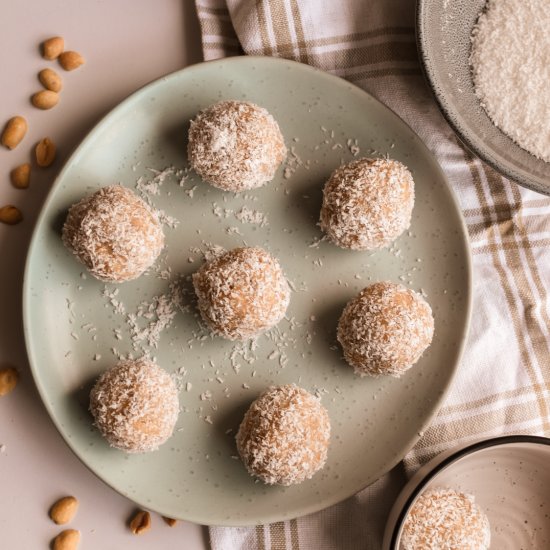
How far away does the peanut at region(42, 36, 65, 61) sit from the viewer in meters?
1.58

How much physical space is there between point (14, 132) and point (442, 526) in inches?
48.7

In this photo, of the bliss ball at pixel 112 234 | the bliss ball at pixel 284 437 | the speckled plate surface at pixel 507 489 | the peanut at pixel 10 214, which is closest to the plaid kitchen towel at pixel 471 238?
the speckled plate surface at pixel 507 489

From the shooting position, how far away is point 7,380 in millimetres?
1553

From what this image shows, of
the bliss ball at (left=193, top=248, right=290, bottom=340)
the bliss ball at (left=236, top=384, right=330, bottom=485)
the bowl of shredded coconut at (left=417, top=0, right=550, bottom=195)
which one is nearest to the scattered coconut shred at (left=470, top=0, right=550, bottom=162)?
the bowl of shredded coconut at (left=417, top=0, right=550, bottom=195)

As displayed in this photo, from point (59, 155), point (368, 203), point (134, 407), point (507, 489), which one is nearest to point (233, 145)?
point (368, 203)

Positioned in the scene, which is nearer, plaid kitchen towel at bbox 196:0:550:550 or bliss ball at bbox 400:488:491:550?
bliss ball at bbox 400:488:491:550

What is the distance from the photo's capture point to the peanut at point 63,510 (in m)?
1.56

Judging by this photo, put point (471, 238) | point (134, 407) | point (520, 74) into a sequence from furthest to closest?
point (471, 238), point (520, 74), point (134, 407)

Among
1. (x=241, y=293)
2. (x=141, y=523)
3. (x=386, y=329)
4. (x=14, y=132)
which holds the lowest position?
(x=141, y=523)

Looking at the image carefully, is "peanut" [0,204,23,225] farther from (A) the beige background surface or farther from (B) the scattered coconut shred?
(B) the scattered coconut shred

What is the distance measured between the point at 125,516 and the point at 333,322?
2.07 feet

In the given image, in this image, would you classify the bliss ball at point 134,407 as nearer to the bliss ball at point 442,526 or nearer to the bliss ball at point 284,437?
the bliss ball at point 284,437

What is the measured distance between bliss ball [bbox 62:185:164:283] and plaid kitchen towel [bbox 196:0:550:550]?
410 millimetres

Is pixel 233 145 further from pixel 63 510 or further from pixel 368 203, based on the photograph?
pixel 63 510
